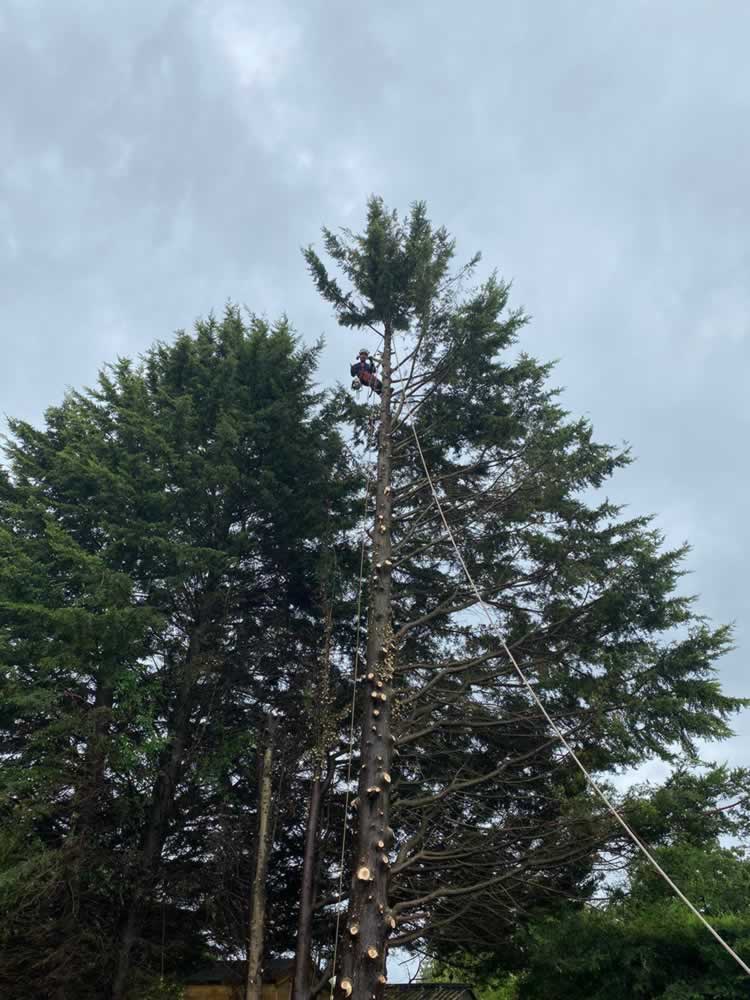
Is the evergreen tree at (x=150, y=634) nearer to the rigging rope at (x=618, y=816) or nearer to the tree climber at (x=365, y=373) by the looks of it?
the tree climber at (x=365, y=373)

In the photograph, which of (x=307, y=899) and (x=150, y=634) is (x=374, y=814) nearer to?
(x=307, y=899)

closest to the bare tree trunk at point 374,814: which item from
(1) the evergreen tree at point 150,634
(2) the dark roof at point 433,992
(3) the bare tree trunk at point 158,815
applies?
(1) the evergreen tree at point 150,634

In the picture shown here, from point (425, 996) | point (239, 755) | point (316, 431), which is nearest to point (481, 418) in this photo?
point (316, 431)

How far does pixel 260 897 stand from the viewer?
8.43 m

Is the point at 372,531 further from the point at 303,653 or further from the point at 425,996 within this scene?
the point at 425,996

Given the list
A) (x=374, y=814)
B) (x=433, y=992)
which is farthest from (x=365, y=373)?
(x=433, y=992)

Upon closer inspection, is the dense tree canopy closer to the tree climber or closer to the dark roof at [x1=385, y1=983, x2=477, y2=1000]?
the tree climber

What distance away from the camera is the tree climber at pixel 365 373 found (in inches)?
453

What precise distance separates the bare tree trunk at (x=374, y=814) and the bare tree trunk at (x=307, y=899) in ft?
4.56

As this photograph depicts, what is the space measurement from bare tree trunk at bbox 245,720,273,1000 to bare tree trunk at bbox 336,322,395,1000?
1051 millimetres

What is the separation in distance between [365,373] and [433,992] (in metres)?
11.7

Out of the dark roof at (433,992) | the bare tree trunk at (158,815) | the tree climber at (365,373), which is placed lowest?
the dark roof at (433,992)

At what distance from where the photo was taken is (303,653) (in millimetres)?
11906

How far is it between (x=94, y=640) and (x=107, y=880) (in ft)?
9.56
